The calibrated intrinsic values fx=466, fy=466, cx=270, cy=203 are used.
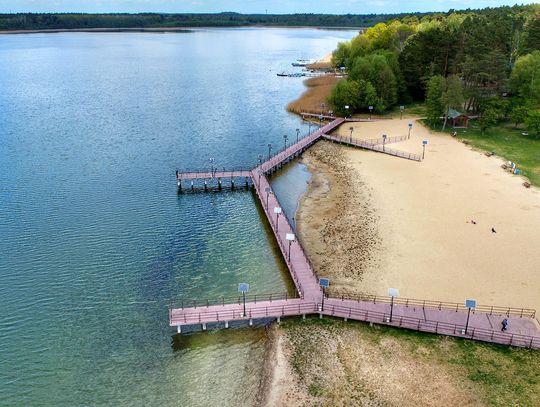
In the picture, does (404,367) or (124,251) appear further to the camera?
(124,251)

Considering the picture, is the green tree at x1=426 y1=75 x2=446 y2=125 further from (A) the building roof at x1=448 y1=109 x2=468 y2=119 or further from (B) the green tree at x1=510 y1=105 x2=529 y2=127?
(B) the green tree at x1=510 y1=105 x2=529 y2=127

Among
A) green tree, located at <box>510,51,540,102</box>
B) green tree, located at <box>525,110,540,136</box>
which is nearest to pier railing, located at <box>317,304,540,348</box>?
green tree, located at <box>525,110,540,136</box>

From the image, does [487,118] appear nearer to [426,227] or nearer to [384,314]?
[426,227]

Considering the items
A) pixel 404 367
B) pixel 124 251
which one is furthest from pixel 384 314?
pixel 124 251

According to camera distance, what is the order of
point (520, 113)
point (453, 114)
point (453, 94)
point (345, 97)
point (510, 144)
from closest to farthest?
point (510, 144) < point (453, 94) < point (520, 113) < point (453, 114) < point (345, 97)

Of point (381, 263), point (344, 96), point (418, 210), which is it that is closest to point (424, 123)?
point (344, 96)

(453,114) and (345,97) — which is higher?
(345,97)

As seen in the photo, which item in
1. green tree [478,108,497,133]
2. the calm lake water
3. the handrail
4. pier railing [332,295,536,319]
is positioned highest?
green tree [478,108,497,133]

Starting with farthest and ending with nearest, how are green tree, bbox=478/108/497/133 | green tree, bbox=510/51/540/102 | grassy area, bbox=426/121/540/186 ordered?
green tree, bbox=510/51/540/102 → green tree, bbox=478/108/497/133 → grassy area, bbox=426/121/540/186
